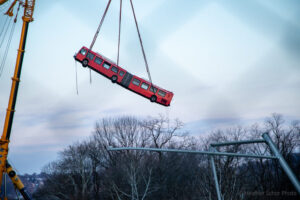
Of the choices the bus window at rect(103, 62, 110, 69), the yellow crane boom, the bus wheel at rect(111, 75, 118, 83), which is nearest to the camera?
the yellow crane boom

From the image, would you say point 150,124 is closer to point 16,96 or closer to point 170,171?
point 170,171

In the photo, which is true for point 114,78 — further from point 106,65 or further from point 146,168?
point 146,168

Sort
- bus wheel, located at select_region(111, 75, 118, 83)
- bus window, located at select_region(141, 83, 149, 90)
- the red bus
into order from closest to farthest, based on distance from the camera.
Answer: the red bus → bus wheel, located at select_region(111, 75, 118, 83) → bus window, located at select_region(141, 83, 149, 90)

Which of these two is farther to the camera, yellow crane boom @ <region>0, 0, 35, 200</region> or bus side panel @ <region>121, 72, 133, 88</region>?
bus side panel @ <region>121, 72, 133, 88</region>

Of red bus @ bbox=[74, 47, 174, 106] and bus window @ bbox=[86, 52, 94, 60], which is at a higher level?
bus window @ bbox=[86, 52, 94, 60]

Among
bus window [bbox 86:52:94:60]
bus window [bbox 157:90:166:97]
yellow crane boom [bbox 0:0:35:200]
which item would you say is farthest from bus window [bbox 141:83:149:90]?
yellow crane boom [bbox 0:0:35:200]

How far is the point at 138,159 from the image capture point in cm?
3003

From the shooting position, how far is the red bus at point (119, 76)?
1852cm

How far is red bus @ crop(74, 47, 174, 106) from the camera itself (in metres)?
18.5

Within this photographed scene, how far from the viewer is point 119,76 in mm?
19531

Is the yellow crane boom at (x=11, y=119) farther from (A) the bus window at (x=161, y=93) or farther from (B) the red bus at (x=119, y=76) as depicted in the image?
(A) the bus window at (x=161, y=93)

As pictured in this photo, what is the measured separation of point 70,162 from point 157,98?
27.1m

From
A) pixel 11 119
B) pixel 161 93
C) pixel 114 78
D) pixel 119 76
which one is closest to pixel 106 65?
pixel 114 78

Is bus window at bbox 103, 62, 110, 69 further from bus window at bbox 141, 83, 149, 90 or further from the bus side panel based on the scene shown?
bus window at bbox 141, 83, 149, 90
